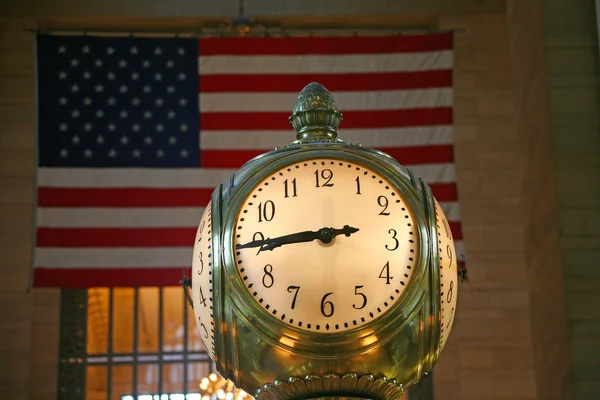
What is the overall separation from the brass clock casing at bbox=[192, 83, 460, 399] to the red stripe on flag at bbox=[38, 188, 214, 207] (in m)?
8.77

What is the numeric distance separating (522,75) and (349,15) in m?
5.53

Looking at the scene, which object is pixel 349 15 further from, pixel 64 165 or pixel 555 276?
pixel 555 276

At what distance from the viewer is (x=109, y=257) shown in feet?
35.0

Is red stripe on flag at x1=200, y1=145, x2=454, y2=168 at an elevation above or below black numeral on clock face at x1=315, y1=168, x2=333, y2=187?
above

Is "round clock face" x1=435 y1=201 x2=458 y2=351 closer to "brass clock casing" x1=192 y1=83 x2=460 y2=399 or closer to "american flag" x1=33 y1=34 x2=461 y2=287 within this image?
"brass clock casing" x1=192 y1=83 x2=460 y2=399

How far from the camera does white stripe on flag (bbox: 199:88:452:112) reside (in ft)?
36.1

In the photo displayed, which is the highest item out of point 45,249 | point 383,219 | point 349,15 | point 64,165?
point 349,15

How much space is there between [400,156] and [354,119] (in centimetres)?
55

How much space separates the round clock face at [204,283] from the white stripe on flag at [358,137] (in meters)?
9.01

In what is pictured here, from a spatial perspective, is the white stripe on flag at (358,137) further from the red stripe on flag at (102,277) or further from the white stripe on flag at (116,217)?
the red stripe on flag at (102,277)

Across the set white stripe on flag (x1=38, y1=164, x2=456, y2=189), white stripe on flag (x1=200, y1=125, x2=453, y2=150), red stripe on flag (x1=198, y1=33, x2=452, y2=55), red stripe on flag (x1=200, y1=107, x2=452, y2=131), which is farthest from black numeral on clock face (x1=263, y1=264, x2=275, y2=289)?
red stripe on flag (x1=198, y1=33, x2=452, y2=55)

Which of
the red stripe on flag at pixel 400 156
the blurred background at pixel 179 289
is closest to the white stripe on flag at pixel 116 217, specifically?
the red stripe on flag at pixel 400 156

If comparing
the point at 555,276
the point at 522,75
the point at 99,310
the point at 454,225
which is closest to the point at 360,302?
the point at 555,276

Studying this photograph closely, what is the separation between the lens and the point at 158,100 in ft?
38.1
